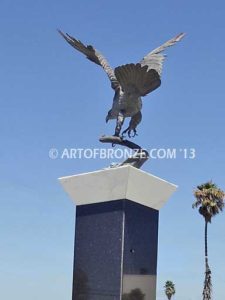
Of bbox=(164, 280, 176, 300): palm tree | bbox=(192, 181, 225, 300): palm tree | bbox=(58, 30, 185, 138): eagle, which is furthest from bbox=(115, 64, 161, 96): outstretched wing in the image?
bbox=(164, 280, 176, 300): palm tree

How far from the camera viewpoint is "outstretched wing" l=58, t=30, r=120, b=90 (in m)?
15.7

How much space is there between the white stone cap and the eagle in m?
1.41

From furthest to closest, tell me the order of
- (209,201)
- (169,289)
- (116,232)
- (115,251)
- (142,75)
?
(169,289), (209,201), (142,75), (116,232), (115,251)

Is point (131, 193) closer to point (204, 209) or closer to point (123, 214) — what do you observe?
point (123, 214)

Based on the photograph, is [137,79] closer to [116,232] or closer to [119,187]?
[119,187]

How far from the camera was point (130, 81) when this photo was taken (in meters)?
15.3

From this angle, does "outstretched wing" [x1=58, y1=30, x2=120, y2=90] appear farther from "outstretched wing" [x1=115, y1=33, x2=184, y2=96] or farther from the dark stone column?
the dark stone column

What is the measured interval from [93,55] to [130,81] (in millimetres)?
1352

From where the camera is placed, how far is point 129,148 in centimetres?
1545

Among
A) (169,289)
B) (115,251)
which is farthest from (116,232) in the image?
(169,289)

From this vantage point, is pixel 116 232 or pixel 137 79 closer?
pixel 116 232

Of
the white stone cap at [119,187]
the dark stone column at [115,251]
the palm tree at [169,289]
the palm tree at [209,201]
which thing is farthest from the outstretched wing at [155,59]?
the palm tree at [169,289]

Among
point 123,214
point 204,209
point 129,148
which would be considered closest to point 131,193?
point 123,214

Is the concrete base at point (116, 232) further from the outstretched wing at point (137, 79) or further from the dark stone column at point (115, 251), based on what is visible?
the outstretched wing at point (137, 79)
